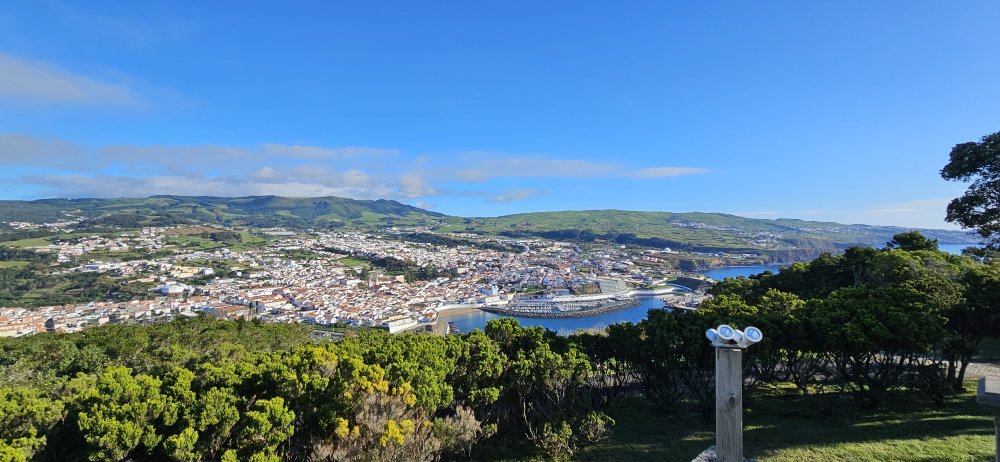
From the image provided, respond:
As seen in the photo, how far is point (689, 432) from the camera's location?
24.5 ft

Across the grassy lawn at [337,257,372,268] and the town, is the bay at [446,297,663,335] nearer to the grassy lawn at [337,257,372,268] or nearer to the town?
the town

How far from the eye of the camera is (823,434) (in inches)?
275

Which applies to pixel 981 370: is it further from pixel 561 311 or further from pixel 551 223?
pixel 551 223

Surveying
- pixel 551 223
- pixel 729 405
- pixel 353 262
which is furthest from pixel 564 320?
pixel 551 223

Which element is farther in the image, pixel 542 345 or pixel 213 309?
pixel 213 309

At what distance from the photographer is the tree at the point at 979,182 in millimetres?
10305

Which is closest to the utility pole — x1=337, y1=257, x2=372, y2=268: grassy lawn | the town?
the town

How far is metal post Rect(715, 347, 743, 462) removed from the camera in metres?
3.25

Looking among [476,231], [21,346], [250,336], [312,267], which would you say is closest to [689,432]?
[250,336]

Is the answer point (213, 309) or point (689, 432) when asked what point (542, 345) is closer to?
point (689, 432)

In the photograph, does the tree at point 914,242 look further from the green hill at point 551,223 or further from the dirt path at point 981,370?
the green hill at point 551,223

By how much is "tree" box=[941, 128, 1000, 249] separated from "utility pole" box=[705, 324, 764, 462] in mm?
12066

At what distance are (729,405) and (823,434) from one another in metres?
5.33

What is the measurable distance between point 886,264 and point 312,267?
71990 mm
